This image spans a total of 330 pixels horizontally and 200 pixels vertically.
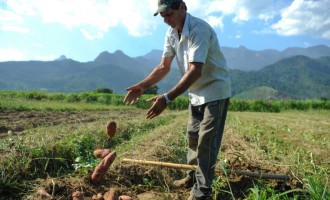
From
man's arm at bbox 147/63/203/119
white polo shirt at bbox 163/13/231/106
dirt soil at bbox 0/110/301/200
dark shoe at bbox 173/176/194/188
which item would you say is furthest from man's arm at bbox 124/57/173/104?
dark shoe at bbox 173/176/194/188

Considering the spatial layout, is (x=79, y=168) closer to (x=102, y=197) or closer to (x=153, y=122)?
(x=102, y=197)

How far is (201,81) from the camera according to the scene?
3.53m

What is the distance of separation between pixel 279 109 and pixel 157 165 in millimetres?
25307

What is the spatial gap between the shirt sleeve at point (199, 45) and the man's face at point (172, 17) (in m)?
0.21

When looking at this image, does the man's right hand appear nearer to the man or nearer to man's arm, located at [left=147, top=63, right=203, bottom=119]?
the man

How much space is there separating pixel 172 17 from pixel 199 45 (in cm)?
40

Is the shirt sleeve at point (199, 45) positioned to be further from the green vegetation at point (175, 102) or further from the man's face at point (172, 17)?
the green vegetation at point (175, 102)

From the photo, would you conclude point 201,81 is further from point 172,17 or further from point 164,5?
point 164,5

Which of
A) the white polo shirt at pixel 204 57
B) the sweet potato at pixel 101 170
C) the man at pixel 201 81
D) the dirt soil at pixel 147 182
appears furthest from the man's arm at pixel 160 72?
the dirt soil at pixel 147 182

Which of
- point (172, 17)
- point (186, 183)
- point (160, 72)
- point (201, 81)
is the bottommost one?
point (186, 183)

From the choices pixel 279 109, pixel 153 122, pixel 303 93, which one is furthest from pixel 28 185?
pixel 303 93

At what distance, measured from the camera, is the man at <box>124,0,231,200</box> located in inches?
126

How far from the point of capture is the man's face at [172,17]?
329 cm

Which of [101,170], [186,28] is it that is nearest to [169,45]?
[186,28]
